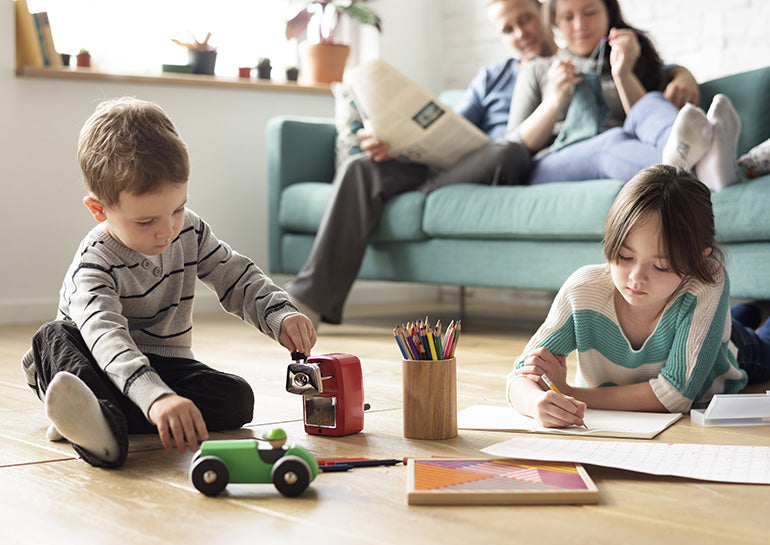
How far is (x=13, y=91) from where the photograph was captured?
3.16m

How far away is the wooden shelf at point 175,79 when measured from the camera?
10.4 feet

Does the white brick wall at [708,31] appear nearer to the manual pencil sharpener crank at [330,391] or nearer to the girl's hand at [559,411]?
the girl's hand at [559,411]

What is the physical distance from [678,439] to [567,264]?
3.80 feet

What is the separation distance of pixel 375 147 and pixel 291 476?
6.12 feet

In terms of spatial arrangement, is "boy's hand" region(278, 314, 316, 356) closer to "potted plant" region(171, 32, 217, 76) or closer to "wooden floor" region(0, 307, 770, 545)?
"wooden floor" region(0, 307, 770, 545)

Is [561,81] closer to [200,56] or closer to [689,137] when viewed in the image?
[689,137]

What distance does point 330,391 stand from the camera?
4.38ft

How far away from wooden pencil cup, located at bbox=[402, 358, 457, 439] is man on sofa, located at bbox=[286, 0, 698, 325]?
55.0 inches

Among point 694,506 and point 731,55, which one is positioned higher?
point 731,55

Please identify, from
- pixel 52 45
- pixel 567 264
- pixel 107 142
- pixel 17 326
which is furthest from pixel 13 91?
pixel 107 142

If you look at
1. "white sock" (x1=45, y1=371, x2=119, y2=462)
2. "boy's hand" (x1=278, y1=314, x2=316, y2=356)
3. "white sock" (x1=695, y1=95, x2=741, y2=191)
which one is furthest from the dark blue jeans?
"white sock" (x1=45, y1=371, x2=119, y2=462)

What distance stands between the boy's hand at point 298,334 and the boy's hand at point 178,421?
274mm

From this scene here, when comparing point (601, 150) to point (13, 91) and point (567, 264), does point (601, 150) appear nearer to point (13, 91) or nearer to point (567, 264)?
point (567, 264)

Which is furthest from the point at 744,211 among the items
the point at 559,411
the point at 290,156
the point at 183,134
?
the point at 183,134
